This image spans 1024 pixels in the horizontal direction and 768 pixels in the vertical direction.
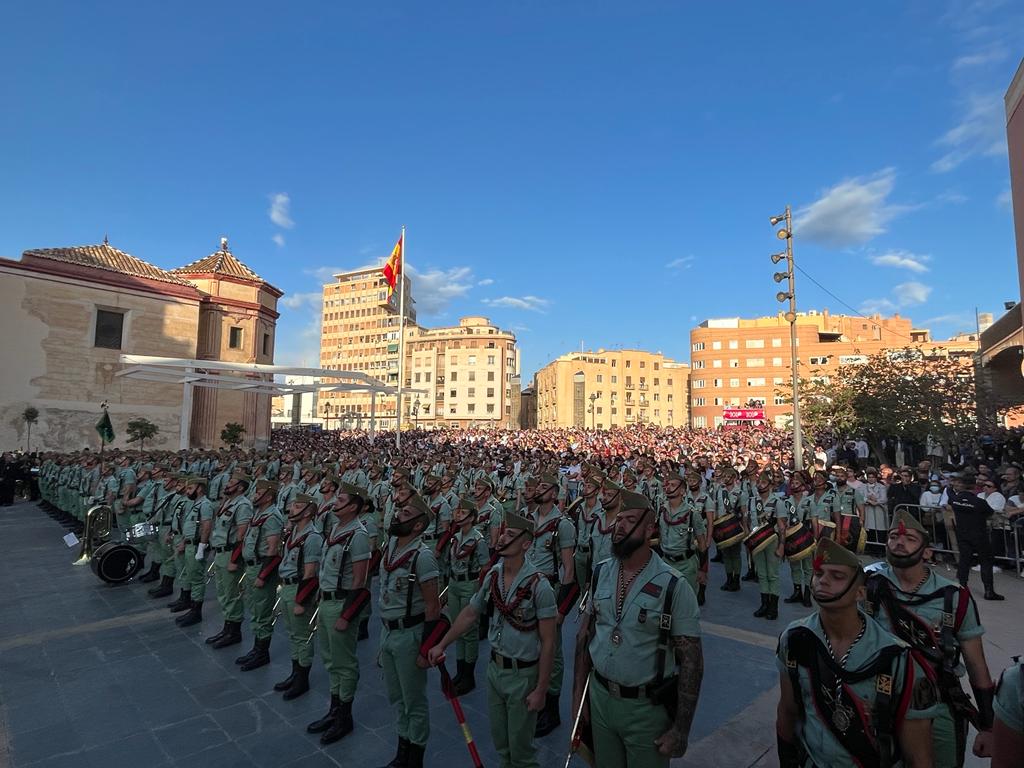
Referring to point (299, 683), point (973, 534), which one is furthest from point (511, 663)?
point (973, 534)

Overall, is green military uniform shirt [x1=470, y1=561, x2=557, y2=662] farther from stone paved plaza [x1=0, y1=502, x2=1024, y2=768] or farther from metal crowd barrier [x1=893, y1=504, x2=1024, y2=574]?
metal crowd barrier [x1=893, y1=504, x2=1024, y2=574]

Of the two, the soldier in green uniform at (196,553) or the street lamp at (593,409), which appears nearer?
the soldier in green uniform at (196,553)

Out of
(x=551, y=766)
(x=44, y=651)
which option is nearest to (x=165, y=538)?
(x=44, y=651)

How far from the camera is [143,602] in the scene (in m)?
8.74

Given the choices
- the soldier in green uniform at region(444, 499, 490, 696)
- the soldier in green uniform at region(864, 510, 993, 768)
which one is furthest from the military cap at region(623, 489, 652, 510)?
the soldier in green uniform at region(444, 499, 490, 696)

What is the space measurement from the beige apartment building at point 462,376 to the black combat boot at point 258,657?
8554 cm

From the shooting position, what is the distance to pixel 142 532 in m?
9.20

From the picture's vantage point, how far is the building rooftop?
1280 inches

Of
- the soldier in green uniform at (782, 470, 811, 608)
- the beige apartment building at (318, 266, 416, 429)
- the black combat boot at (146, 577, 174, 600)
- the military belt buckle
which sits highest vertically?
the beige apartment building at (318, 266, 416, 429)

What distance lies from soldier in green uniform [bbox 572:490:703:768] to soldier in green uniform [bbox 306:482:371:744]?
244 cm

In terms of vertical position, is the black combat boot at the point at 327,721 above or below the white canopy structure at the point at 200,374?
below

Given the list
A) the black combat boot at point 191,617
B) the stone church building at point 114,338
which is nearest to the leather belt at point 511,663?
the black combat boot at point 191,617

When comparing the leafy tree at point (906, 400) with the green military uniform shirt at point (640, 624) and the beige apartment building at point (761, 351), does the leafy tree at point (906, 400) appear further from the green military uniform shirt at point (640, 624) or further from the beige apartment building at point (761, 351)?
the beige apartment building at point (761, 351)

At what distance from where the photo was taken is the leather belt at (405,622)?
4.29 meters
